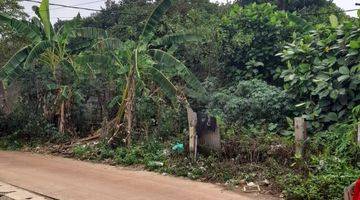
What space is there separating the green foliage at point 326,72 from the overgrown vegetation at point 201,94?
0.08 ft

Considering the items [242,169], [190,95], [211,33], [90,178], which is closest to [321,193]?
[242,169]

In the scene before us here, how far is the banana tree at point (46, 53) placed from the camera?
12.4 metres

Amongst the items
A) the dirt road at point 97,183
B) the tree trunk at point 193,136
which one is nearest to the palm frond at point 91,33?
the dirt road at point 97,183

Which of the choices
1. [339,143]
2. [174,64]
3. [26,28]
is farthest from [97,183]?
[26,28]

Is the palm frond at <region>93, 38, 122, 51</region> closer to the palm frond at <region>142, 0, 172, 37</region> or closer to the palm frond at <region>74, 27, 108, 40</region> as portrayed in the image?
the palm frond at <region>142, 0, 172, 37</region>

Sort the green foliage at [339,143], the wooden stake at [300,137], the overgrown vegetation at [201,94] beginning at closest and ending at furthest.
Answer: the green foliage at [339,143]
the wooden stake at [300,137]
the overgrown vegetation at [201,94]

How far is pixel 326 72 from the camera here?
32.1ft

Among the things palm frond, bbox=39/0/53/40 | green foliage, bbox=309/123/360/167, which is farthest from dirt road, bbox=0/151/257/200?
palm frond, bbox=39/0/53/40

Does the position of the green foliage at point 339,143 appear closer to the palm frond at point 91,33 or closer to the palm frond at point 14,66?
the palm frond at point 91,33

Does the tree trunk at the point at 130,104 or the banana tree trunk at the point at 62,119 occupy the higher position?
the tree trunk at the point at 130,104

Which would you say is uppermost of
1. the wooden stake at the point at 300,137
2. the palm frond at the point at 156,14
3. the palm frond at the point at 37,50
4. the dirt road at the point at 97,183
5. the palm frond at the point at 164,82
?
the palm frond at the point at 156,14

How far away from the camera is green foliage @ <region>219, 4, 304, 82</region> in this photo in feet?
43.0

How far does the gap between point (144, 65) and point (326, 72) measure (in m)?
4.19

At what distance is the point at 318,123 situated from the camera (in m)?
9.38
